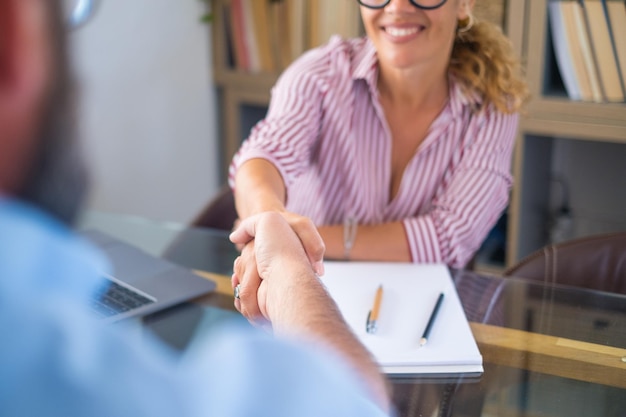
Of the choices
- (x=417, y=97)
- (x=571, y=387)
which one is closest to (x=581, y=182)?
(x=417, y=97)

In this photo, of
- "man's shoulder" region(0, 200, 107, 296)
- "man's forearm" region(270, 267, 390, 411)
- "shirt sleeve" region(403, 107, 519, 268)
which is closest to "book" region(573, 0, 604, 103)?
"shirt sleeve" region(403, 107, 519, 268)

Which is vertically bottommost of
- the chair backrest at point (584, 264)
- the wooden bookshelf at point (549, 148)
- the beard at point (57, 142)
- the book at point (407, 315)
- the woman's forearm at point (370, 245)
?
the wooden bookshelf at point (549, 148)

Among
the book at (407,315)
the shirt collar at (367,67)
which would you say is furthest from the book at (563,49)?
the book at (407,315)

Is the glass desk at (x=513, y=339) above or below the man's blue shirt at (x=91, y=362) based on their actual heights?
below

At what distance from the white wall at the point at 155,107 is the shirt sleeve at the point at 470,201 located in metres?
1.41

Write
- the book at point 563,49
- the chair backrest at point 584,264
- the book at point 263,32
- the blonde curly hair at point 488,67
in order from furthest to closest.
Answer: the book at point 263,32 < the book at point 563,49 < the blonde curly hair at point 488,67 < the chair backrest at point 584,264

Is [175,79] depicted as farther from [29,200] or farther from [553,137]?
[29,200]

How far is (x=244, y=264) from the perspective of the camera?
125 centimetres

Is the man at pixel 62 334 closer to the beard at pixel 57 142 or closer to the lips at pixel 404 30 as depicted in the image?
the beard at pixel 57 142

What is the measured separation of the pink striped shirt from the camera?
178 centimetres

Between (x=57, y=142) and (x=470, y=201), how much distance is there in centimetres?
138

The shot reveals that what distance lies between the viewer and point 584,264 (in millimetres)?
1653

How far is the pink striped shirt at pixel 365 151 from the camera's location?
1.78 m

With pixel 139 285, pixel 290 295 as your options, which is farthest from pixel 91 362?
pixel 139 285
